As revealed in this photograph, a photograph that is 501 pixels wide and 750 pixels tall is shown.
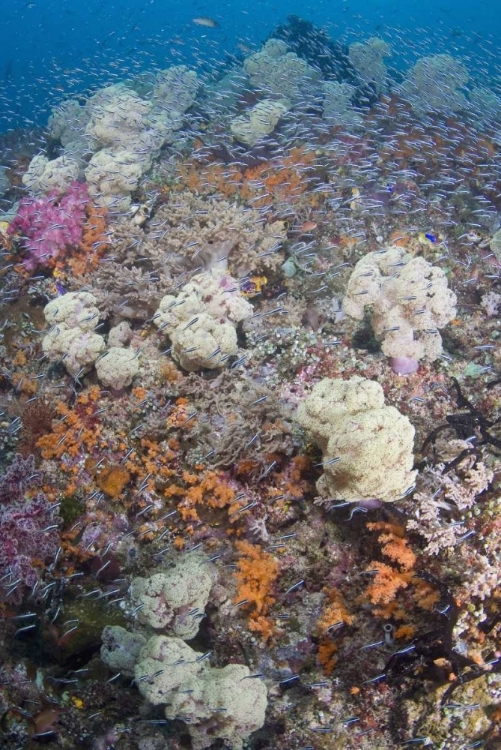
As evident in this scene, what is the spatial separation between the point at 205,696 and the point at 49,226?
917cm

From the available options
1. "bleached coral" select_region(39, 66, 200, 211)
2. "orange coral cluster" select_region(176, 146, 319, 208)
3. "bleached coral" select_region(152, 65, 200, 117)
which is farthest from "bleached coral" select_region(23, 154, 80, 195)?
"bleached coral" select_region(152, 65, 200, 117)

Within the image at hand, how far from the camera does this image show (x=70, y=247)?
1009 cm

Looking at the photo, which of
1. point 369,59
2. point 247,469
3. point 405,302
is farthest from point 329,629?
point 369,59

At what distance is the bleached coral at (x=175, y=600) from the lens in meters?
5.03

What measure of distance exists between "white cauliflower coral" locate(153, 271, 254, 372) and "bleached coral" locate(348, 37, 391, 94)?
16670 mm

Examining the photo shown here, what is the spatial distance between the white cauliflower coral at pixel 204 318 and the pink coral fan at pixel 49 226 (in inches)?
147

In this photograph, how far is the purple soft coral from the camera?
216 inches

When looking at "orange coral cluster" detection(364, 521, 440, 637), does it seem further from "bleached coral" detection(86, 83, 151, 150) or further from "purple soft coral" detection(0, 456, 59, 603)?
"bleached coral" detection(86, 83, 151, 150)

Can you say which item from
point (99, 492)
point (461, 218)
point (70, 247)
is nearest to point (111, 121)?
point (70, 247)

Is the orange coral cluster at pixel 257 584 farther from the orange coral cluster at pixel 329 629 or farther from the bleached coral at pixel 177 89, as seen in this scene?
the bleached coral at pixel 177 89

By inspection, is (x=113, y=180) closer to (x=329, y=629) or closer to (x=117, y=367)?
(x=117, y=367)

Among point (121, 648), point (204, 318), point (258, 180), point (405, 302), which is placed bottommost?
point (121, 648)

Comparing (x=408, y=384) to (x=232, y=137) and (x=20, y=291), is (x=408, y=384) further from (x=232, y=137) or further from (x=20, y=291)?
(x=232, y=137)

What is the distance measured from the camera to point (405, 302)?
6629mm
